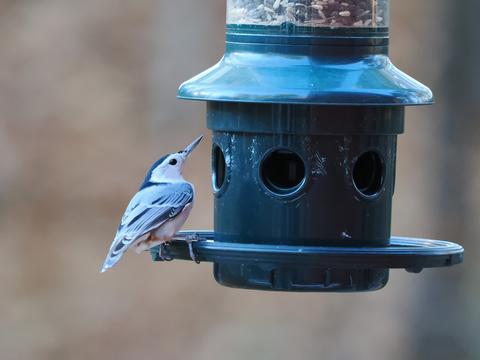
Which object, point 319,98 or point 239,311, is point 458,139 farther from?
point 319,98

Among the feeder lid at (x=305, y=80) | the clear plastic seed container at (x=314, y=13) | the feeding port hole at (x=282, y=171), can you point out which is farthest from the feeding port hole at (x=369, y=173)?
the clear plastic seed container at (x=314, y=13)

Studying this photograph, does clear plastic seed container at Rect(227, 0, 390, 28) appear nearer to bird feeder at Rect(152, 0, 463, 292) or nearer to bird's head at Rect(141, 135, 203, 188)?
bird feeder at Rect(152, 0, 463, 292)

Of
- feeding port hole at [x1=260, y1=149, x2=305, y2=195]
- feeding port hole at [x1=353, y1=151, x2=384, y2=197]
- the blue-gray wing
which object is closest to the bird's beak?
the blue-gray wing

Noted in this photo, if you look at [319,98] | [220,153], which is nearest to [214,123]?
[220,153]

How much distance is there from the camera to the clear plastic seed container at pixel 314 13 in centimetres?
720

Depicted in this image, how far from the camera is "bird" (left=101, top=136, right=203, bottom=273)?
7.58 m

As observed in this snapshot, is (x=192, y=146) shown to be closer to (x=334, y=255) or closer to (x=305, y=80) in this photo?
(x=305, y=80)

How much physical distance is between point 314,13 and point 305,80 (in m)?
0.40

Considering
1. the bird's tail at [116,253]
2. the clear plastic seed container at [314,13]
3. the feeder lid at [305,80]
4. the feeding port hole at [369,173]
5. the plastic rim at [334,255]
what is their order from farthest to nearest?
the bird's tail at [116,253] < the feeding port hole at [369,173] < the clear plastic seed container at [314,13] < the feeder lid at [305,80] < the plastic rim at [334,255]

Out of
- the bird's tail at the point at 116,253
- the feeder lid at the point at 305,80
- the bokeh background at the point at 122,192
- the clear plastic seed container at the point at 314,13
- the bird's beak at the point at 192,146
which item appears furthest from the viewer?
the bokeh background at the point at 122,192

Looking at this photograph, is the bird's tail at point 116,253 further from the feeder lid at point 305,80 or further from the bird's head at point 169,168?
the feeder lid at point 305,80

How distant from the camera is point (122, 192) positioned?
14.4 m

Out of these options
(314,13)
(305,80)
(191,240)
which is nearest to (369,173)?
(305,80)

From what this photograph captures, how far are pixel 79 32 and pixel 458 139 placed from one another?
12.8 feet
